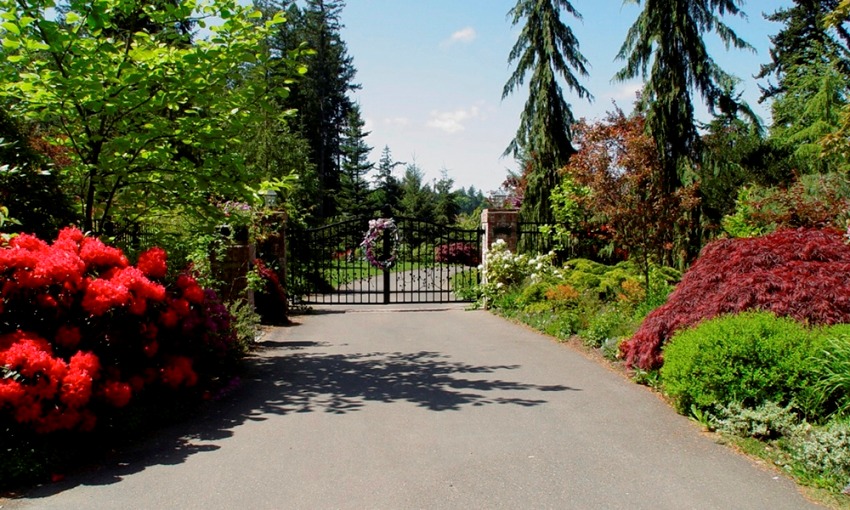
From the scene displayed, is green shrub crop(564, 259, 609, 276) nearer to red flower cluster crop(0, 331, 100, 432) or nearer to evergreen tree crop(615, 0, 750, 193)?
evergreen tree crop(615, 0, 750, 193)

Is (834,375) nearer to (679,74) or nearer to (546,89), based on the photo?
(679,74)

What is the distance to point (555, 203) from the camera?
1747 cm

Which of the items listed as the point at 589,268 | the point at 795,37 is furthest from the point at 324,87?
the point at 589,268

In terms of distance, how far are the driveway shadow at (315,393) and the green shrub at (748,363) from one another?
1.48m

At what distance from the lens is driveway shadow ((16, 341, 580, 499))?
472cm

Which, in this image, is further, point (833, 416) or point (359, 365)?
point (359, 365)

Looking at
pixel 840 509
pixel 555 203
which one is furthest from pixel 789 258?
pixel 555 203

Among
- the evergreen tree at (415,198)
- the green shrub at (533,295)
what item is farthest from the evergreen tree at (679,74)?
the evergreen tree at (415,198)

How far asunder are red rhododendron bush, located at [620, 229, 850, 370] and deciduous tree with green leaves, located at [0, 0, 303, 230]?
4.73 metres

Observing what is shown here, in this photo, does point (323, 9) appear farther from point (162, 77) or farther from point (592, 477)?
point (592, 477)

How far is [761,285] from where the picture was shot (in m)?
6.25

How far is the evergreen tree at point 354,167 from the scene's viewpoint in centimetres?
4036

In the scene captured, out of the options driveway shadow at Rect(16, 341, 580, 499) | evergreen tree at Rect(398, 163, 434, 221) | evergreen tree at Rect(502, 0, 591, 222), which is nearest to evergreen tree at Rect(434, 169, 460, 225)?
evergreen tree at Rect(398, 163, 434, 221)

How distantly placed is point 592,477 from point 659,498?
18.6 inches
